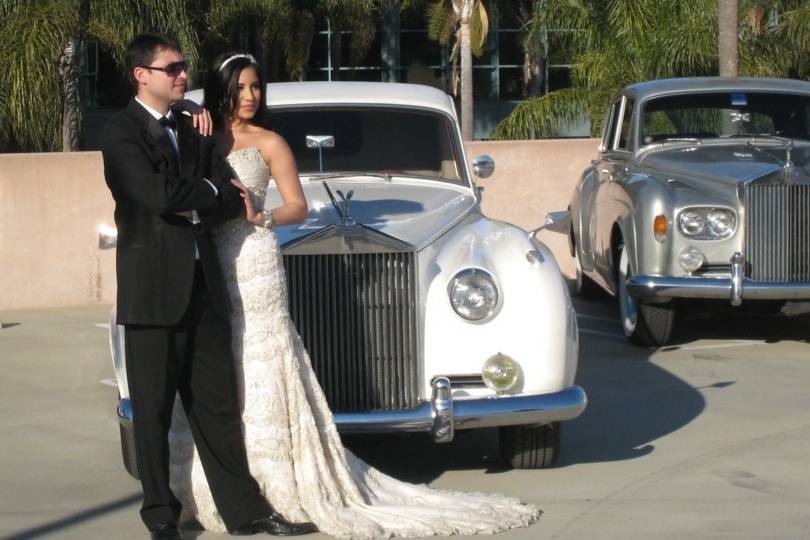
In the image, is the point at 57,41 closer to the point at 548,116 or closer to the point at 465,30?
the point at 548,116

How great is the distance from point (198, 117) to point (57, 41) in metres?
12.8

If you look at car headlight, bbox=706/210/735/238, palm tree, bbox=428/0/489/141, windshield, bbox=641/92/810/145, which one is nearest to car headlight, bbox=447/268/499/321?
car headlight, bbox=706/210/735/238

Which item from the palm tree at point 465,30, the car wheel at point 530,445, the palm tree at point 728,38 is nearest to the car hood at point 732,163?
the car wheel at point 530,445

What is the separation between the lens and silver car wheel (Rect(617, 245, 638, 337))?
9664 millimetres

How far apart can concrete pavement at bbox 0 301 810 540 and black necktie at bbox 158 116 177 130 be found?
→ 5.15 feet

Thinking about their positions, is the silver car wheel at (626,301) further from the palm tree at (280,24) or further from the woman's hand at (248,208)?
the palm tree at (280,24)

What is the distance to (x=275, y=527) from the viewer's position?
5090 mm

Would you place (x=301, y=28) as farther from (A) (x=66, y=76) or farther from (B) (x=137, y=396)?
(B) (x=137, y=396)

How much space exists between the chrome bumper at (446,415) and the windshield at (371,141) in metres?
1.90

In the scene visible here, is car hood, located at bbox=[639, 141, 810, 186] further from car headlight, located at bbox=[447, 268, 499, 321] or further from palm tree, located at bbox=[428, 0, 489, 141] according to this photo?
→ palm tree, located at bbox=[428, 0, 489, 141]

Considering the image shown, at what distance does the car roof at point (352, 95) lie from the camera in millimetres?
7258

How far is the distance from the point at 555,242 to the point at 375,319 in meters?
8.05

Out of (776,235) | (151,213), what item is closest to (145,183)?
(151,213)

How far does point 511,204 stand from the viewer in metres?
13.5
